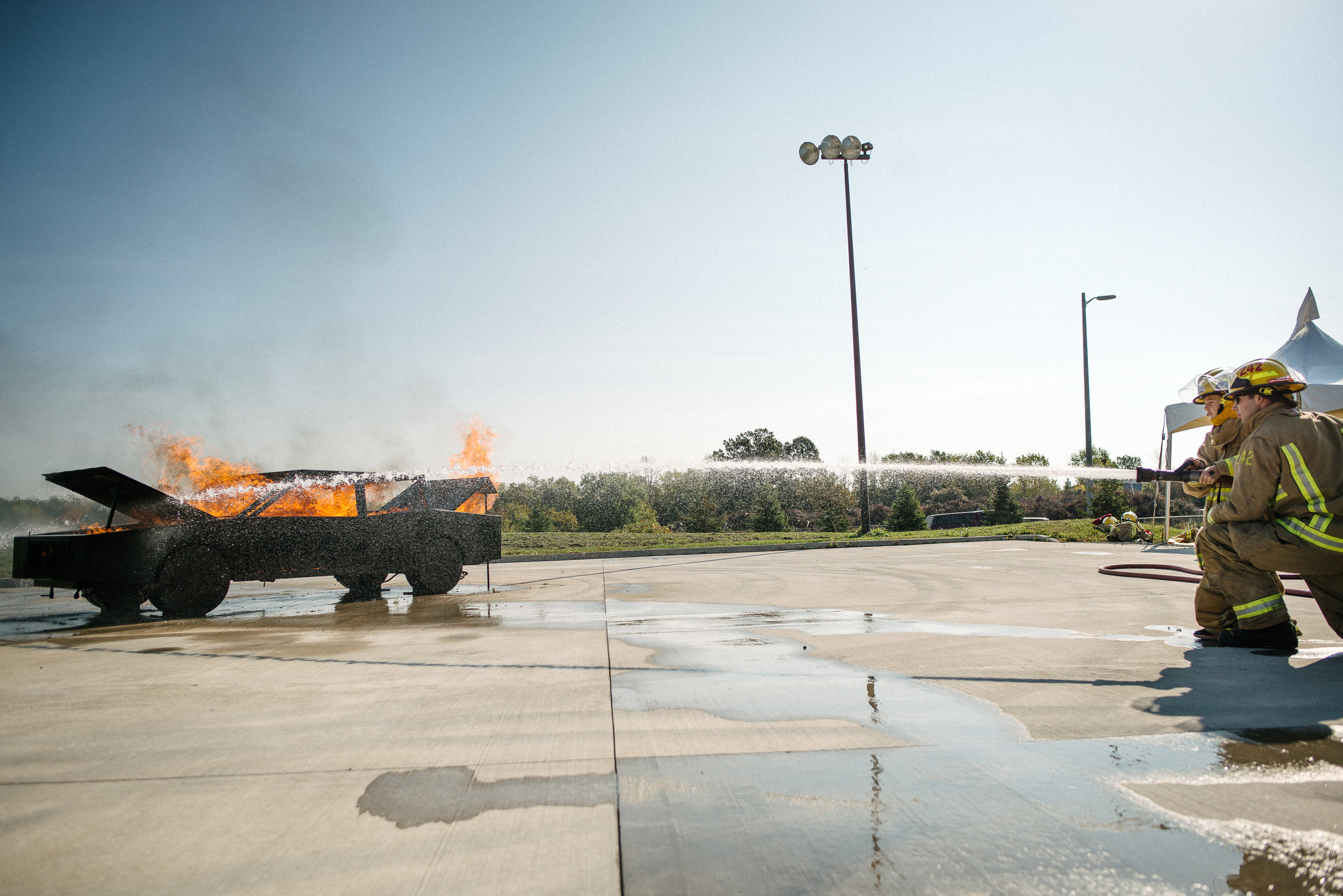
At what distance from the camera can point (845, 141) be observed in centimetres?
2158

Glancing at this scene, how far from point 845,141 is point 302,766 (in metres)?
22.2

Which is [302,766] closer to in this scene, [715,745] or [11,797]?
[11,797]

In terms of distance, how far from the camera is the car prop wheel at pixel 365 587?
952cm

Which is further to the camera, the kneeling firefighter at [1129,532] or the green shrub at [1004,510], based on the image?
the green shrub at [1004,510]

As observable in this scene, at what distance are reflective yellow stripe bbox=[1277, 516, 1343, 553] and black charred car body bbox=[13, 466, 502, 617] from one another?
8025 mm

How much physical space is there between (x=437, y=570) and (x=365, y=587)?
121 cm

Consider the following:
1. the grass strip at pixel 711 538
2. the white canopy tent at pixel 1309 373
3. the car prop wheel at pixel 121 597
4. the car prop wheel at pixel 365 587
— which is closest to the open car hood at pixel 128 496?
the car prop wheel at pixel 121 597

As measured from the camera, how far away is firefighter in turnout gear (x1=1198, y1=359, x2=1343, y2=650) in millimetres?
4465

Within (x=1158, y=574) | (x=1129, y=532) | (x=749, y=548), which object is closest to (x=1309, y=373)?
(x=1129, y=532)

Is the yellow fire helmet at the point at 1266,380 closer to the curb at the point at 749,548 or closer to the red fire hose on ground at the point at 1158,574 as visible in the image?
the red fire hose on ground at the point at 1158,574

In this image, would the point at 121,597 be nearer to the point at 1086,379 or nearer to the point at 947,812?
the point at 947,812

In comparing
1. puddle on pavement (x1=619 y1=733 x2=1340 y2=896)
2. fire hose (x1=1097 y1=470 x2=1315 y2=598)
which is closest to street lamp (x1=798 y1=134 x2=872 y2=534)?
fire hose (x1=1097 y1=470 x2=1315 y2=598)

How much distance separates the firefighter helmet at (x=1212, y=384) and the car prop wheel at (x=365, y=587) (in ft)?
28.8

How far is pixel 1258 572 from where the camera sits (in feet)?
15.9
